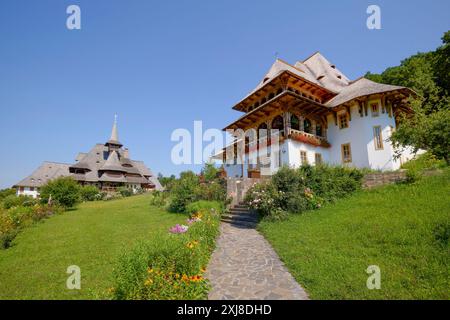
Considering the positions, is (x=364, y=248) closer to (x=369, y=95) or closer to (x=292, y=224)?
(x=292, y=224)

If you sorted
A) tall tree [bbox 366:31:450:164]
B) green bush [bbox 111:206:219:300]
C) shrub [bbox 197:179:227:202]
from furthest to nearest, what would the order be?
shrub [bbox 197:179:227:202], tall tree [bbox 366:31:450:164], green bush [bbox 111:206:219:300]

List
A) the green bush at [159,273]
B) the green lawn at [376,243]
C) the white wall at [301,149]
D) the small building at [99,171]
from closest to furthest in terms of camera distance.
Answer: the green bush at [159,273], the green lawn at [376,243], the white wall at [301,149], the small building at [99,171]

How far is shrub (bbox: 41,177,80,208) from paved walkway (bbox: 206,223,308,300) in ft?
67.2

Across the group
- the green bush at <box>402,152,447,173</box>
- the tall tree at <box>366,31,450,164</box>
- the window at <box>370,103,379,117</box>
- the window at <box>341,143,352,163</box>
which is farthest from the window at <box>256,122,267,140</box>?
the green bush at <box>402,152,447,173</box>

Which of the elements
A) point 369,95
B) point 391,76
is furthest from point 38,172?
point 391,76

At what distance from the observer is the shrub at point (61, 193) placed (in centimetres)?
2153

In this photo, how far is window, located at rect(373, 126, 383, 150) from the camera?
54.4 feet

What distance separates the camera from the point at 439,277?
178 inches

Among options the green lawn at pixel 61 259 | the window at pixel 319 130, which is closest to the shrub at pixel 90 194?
the green lawn at pixel 61 259

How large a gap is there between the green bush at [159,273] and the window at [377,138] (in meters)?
17.3

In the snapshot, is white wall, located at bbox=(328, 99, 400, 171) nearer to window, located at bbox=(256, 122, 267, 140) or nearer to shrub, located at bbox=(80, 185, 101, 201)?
window, located at bbox=(256, 122, 267, 140)

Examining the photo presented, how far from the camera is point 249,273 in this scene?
598 cm

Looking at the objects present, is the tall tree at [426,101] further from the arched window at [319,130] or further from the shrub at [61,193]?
the shrub at [61,193]

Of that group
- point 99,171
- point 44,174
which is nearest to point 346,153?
point 99,171
